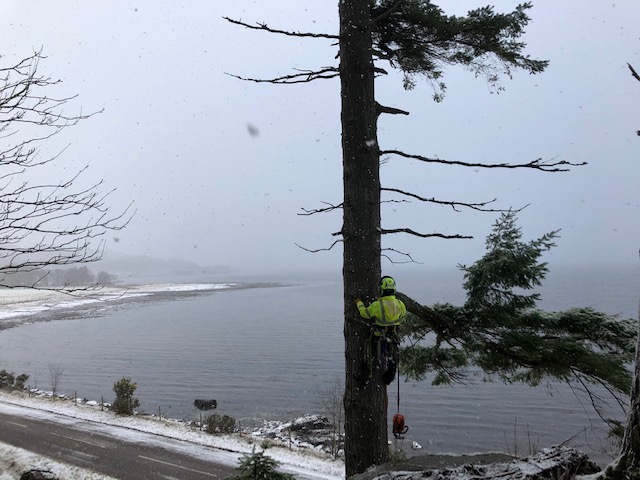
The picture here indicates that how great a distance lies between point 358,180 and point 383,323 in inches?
65.1

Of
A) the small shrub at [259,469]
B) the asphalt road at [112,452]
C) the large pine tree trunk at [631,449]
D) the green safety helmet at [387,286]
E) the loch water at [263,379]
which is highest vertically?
the green safety helmet at [387,286]

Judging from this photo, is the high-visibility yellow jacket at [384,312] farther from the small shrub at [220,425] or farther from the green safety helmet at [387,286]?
the small shrub at [220,425]

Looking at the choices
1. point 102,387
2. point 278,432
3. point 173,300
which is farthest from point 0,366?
point 173,300

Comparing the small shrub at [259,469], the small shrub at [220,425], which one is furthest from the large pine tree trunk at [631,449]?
the small shrub at [220,425]

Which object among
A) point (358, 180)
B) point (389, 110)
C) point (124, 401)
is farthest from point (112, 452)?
point (389, 110)

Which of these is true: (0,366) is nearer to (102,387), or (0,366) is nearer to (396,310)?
(102,387)

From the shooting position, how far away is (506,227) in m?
8.44

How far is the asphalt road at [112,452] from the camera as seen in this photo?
16891mm

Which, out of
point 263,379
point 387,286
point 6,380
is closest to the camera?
point 387,286

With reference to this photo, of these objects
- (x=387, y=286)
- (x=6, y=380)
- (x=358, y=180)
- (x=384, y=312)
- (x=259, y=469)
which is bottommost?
(x=6, y=380)

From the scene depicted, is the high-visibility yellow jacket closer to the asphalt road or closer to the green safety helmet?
the green safety helmet

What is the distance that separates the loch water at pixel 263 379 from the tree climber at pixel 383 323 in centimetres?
639

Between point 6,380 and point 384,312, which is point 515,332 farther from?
point 6,380

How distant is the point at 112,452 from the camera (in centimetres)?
1919
